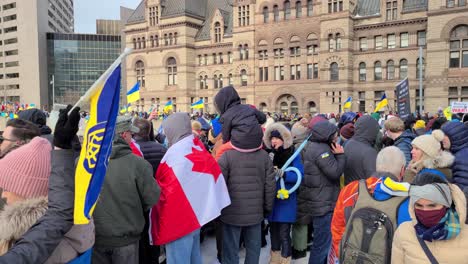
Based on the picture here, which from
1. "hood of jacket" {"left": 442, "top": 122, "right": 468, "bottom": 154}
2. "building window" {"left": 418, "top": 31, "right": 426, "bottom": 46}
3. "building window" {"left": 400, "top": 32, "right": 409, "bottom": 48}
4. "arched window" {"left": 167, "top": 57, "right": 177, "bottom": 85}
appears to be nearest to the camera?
"hood of jacket" {"left": 442, "top": 122, "right": 468, "bottom": 154}

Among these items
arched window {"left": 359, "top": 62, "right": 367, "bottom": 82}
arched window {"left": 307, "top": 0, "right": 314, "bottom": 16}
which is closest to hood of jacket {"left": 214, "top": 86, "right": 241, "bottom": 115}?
arched window {"left": 359, "top": 62, "right": 367, "bottom": 82}

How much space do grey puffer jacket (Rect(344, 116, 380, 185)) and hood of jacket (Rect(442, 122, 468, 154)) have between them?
94 centimetres

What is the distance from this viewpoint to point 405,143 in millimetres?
5477

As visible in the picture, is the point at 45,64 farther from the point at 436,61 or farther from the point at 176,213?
the point at 176,213

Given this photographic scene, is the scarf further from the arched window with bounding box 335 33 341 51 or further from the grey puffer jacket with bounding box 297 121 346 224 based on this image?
the arched window with bounding box 335 33 341 51

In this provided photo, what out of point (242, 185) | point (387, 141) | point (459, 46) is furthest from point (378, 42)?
point (242, 185)

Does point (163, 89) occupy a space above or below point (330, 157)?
above

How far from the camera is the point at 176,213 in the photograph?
12.2 ft

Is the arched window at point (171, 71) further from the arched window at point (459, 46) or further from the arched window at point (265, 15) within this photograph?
the arched window at point (459, 46)

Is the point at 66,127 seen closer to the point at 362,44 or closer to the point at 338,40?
the point at 338,40

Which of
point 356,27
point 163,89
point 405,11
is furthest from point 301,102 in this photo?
point 163,89

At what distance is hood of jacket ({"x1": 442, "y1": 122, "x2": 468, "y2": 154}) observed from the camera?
4.21 metres

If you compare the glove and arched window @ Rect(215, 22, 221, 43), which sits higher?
arched window @ Rect(215, 22, 221, 43)

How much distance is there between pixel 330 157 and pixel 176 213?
2.07m
